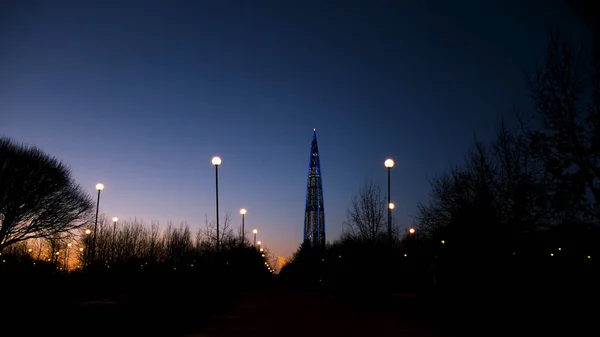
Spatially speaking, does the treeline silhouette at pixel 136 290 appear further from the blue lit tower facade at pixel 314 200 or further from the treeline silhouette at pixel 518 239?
the blue lit tower facade at pixel 314 200

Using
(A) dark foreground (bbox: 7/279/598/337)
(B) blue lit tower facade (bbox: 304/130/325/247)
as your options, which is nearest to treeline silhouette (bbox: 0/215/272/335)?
(A) dark foreground (bbox: 7/279/598/337)

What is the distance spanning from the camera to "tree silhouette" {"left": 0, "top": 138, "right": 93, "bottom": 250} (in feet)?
107

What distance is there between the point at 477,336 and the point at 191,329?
7159 mm

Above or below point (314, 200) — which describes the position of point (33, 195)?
below

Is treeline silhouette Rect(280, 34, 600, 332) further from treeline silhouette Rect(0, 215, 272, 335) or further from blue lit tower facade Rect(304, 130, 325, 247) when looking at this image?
blue lit tower facade Rect(304, 130, 325, 247)

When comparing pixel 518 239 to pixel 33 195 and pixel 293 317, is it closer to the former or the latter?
pixel 293 317

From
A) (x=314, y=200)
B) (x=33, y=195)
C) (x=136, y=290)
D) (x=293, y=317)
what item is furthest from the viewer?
(x=314, y=200)

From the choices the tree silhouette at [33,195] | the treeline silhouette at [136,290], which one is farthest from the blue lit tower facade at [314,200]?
the tree silhouette at [33,195]

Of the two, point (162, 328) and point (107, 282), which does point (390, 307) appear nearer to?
point (162, 328)

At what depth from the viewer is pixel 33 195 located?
33.7 metres

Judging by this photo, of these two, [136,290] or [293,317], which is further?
[293,317]

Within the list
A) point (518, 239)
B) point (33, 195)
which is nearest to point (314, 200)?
point (33, 195)

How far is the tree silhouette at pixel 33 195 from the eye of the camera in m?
32.7

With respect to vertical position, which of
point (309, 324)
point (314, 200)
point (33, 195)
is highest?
point (314, 200)
